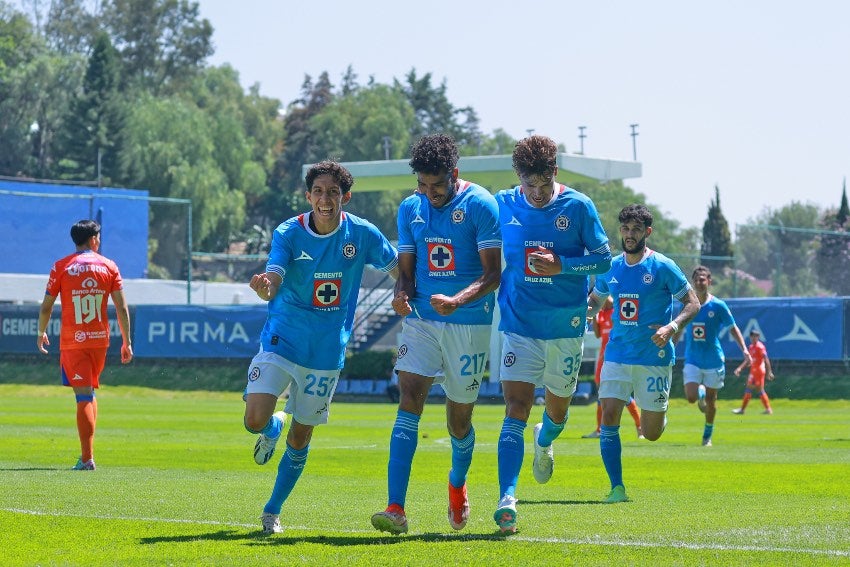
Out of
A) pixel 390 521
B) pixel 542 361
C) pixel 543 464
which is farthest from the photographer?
pixel 543 464

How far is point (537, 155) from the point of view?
918cm

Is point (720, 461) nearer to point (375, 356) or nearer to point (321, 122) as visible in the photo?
point (375, 356)

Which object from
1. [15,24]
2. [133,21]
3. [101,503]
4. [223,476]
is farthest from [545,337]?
[133,21]

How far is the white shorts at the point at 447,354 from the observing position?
28.7 ft

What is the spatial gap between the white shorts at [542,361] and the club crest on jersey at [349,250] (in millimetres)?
1128

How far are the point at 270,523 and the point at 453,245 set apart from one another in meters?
1.90

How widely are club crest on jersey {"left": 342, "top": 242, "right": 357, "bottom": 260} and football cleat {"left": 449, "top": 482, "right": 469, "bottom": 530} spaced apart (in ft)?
4.75

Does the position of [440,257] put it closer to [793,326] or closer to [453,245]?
[453,245]

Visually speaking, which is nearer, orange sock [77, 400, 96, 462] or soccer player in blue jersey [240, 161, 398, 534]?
soccer player in blue jersey [240, 161, 398, 534]

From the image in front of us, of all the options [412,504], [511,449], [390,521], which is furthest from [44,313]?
[390,521]

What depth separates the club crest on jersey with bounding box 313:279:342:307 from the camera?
8703 mm

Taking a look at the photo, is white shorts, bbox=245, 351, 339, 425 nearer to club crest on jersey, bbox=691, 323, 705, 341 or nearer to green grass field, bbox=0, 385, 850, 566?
green grass field, bbox=0, 385, 850, 566

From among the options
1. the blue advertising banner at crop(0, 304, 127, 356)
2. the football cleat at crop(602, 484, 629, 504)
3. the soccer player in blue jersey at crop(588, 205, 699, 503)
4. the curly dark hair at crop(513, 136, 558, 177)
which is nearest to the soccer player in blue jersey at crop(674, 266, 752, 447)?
the soccer player in blue jersey at crop(588, 205, 699, 503)

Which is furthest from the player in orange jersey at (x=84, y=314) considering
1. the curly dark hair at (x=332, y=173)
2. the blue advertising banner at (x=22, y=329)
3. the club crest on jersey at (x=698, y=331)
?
the blue advertising banner at (x=22, y=329)
